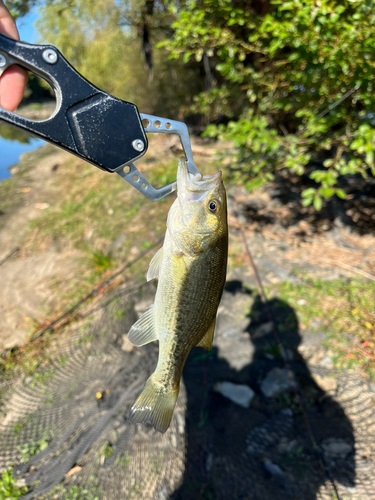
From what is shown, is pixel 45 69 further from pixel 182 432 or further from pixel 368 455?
pixel 368 455

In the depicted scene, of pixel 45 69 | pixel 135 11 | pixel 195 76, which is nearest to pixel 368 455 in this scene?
pixel 45 69

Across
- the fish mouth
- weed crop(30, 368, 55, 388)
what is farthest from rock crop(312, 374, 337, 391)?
weed crop(30, 368, 55, 388)

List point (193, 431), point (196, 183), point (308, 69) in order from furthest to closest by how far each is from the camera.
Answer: point (308, 69)
point (193, 431)
point (196, 183)

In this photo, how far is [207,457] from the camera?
2.61m

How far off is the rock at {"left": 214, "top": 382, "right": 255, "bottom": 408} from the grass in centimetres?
99

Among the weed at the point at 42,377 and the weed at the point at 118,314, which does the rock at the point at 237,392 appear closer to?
the weed at the point at 118,314

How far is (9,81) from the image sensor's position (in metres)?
1.43

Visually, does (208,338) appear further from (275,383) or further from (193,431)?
(275,383)

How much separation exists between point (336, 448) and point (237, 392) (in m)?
0.94

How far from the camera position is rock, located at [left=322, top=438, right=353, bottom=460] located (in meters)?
2.61

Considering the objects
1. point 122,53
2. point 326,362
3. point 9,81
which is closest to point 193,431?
point 326,362

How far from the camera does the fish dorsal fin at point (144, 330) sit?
1.87 m

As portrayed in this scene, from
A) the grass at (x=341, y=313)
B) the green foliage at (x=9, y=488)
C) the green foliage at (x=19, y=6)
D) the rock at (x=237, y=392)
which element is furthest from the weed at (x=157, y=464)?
the green foliage at (x=19, y=6)

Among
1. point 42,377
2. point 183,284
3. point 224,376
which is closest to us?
point 183,284
